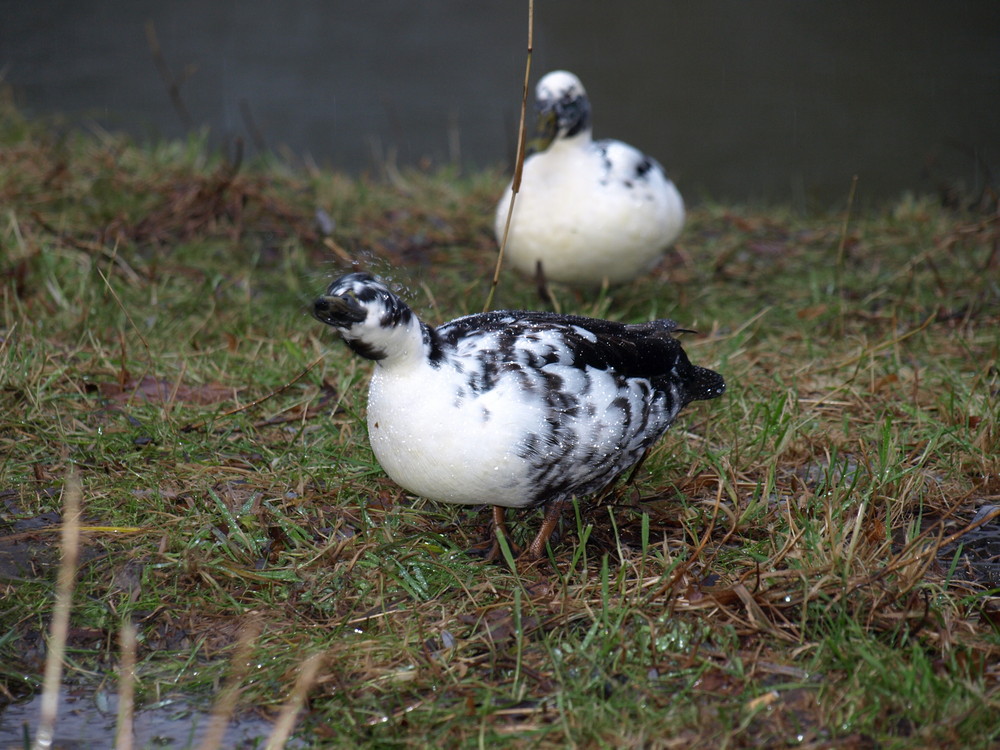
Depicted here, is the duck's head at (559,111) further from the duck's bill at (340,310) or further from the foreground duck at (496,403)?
the duck's bill at (340,310)

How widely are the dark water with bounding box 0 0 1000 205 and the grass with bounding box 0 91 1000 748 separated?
13.2ft

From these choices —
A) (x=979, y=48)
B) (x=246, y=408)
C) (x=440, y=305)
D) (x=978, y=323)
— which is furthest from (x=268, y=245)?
(x=979, y=48)

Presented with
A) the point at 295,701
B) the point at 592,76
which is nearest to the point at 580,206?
the point at 295,701

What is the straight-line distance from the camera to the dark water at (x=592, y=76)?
29.3ft

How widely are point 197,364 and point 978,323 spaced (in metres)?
3.27

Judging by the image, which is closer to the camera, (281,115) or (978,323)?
(978,323)

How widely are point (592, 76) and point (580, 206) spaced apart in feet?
20.3

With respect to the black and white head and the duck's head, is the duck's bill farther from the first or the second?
the duck's head

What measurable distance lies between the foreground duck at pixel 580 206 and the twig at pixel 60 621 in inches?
86.5

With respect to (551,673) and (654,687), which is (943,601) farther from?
(551,673)

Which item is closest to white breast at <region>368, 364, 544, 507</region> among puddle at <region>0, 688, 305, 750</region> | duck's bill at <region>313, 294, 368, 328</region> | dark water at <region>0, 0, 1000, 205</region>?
duck's bill at <region>313, 294, 368, 328</region>

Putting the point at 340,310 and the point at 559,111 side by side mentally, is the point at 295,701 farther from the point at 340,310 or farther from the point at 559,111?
the point at 559,111

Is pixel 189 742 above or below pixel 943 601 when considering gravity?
below

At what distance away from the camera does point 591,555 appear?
2.88m
